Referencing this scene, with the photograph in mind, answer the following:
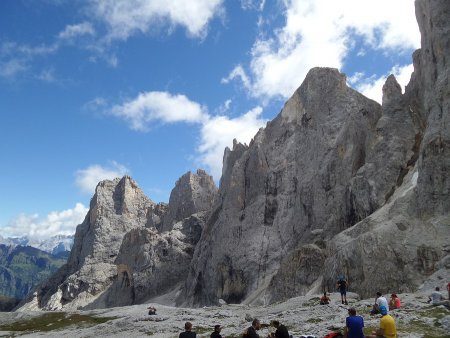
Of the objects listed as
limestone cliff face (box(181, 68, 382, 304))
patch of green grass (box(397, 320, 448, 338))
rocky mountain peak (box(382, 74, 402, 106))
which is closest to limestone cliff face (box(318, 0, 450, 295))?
rocky mountain peak (box(382, 74, 402, 106))

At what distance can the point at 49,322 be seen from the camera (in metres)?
108

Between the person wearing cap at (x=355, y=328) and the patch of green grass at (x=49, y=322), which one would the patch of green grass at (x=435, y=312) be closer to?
the person wearing cap at (x=355, y=328)

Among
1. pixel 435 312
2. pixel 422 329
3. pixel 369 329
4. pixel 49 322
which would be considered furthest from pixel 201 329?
pixel 49 322

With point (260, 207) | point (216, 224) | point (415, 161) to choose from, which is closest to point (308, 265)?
point (415, 161)

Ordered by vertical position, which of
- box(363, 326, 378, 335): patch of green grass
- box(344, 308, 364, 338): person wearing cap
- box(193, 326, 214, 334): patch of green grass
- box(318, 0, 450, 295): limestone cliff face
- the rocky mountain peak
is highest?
the rocky mountain peak

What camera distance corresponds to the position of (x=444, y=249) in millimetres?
63500

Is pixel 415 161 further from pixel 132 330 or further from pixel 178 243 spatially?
pixel 178 243

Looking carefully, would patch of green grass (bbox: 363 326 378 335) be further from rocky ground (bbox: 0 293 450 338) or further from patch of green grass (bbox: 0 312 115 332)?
patch of green grass (bbox: 0 312 115 332)

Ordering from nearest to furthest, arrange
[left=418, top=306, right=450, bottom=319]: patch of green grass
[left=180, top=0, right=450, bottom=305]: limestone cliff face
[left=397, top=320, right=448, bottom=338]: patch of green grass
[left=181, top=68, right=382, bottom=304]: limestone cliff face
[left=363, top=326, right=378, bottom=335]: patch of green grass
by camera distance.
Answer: [left=397, top=320, right=448, bottom=338]: patch of green grass < [left=363, top=326, right=378, bottom=335]: patch of green grass < [left=418, top=306, right=450, bottom=319]: patch of green grass < [left=180, top=0, right=450, bottom=305]: limestone cliff face < [left=181, top=68, right=382, bottom=304]: limestone cliff face

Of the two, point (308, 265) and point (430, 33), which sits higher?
point (430, 33)

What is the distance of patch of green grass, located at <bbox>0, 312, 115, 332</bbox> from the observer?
314ft

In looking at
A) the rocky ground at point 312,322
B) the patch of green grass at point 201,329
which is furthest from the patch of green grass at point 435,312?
the patch of green grass at point 201,329

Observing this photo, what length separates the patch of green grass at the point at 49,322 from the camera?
314 ft

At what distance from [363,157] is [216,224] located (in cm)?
6294
